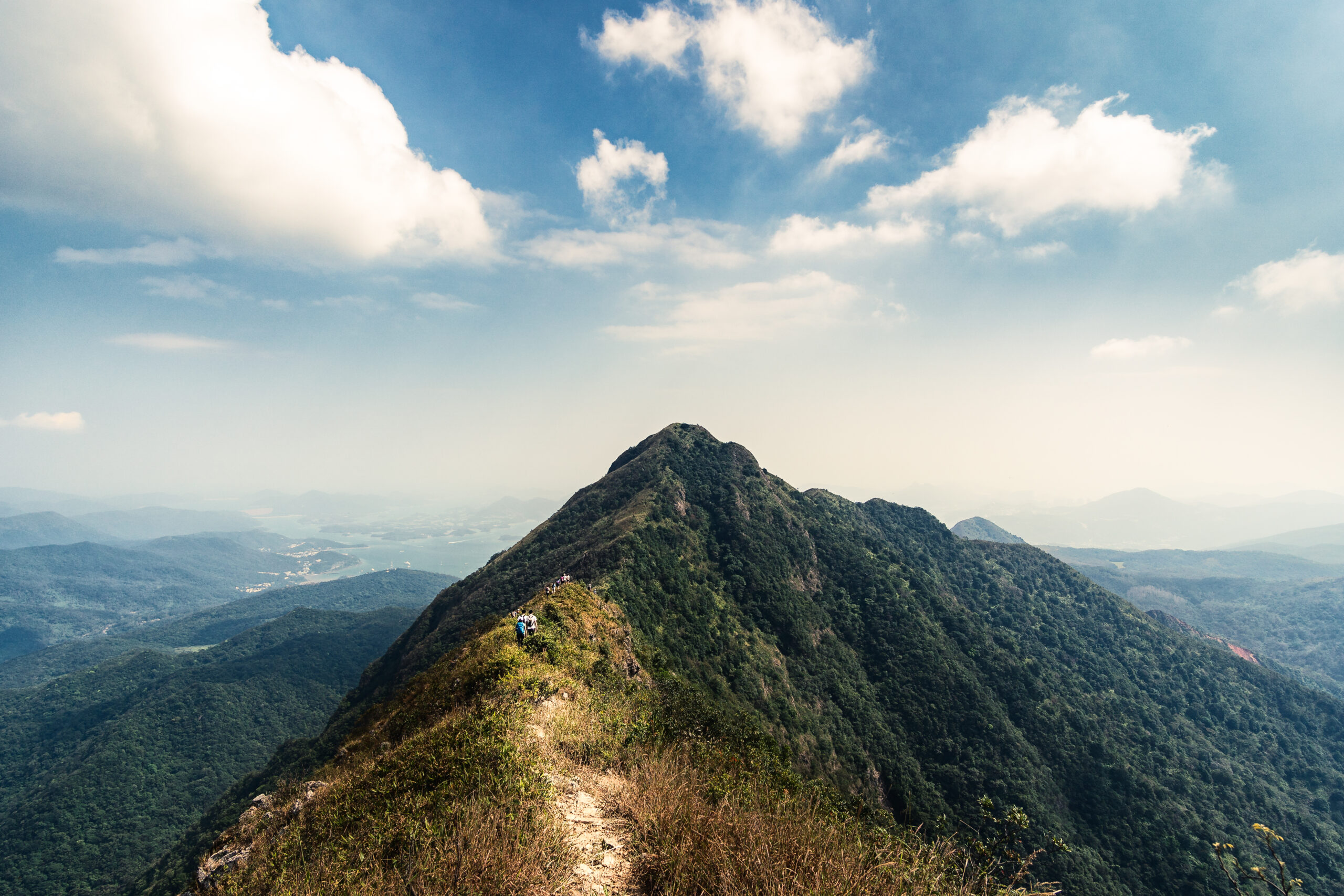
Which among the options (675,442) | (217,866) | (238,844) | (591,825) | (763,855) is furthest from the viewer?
(675,442)

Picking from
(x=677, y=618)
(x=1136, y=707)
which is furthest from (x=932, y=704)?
(x=1136, y=707)

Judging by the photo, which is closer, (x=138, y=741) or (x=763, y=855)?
(x=763, y=855)

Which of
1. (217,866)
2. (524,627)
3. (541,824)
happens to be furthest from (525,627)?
(541,824)

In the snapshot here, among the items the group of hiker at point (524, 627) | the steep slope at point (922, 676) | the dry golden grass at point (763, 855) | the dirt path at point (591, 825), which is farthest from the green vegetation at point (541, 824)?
the steep slope at point (922, 676)

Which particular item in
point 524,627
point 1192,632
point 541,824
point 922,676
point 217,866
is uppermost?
point 541,824

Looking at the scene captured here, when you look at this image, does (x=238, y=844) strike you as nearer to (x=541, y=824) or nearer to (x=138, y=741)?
(x=541, y=824)

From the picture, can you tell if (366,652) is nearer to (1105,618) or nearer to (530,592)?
(530,592)
